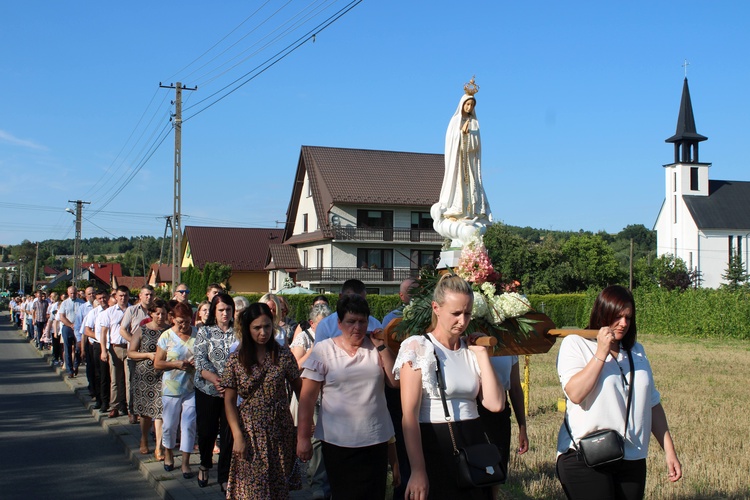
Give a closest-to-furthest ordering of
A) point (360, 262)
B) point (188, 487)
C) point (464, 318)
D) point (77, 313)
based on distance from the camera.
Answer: point (464, 318), point (188, 487), point (77, 313), point (360, 262)

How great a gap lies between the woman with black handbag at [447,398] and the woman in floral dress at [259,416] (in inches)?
72.3

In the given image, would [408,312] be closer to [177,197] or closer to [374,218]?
[177,197]

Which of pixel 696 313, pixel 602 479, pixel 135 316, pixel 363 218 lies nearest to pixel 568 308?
pixel 696 313

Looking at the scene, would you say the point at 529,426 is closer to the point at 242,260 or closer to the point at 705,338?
the point at 705,338

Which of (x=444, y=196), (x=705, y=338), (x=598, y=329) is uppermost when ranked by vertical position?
(x=444, y=196)

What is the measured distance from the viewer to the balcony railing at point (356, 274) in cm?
5044

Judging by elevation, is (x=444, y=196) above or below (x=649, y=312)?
above

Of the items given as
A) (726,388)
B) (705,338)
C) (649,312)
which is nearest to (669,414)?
(726,388)

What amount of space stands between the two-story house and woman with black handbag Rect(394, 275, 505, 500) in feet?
149

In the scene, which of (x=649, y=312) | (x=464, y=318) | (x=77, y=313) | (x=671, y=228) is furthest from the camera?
(x=671, y=228)

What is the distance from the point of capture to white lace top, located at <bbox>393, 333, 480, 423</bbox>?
164 inches

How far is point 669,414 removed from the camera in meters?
12.2

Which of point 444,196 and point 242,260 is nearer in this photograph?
point 444,196

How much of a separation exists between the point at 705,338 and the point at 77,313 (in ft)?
105
